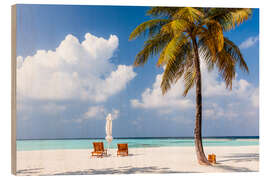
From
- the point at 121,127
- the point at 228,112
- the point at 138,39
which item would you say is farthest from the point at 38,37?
the point at 228,112

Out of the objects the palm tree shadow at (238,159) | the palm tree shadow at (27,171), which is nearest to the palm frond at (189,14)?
the palm tree shadow at (238,159)

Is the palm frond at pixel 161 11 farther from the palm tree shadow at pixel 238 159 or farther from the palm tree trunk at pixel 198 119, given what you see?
the palm tree shadow at pixel 238 159

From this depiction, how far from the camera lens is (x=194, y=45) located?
10477 millimetres

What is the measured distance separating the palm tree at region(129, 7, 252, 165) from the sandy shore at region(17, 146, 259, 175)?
0.48 metres

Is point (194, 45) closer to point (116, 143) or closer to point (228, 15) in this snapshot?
point (228, 15)

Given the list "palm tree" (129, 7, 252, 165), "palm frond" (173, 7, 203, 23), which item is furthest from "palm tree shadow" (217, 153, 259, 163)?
"palm frond" (173, 7, 203, 23)

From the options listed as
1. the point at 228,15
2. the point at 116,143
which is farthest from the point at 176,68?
the point at 116,143

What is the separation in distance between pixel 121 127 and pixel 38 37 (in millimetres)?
3581

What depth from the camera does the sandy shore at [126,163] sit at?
974cm

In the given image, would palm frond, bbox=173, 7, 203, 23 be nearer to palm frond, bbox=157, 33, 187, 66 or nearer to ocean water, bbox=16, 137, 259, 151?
palm frond, bbox=157, 33, 187, 66

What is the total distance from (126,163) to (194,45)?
4044 millimetres

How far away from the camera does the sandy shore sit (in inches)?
384

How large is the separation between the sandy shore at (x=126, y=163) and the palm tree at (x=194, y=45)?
0.48 meters
